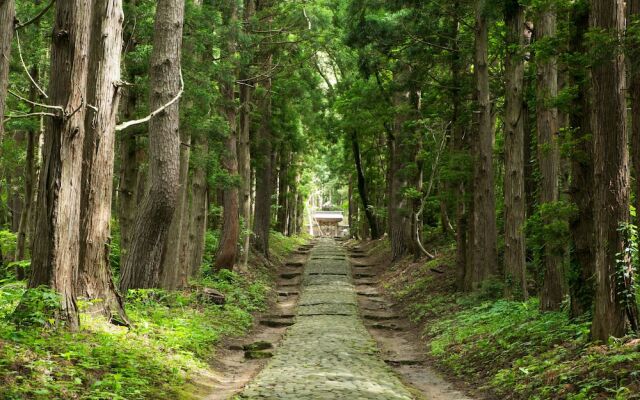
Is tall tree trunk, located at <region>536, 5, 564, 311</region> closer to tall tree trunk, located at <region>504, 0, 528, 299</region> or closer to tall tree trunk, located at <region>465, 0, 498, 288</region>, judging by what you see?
tall tree trunk, located at <region>504, 0, 528, 299</region>

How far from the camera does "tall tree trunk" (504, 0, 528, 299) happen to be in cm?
1418

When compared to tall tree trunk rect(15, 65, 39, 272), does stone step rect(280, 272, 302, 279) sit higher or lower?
lower

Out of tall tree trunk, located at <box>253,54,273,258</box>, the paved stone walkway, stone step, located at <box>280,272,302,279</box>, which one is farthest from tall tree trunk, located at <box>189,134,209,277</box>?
tall tree trunk, located at <box>253,54,273,258</box>

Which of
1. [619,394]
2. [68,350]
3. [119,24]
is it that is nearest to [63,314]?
[68,350]

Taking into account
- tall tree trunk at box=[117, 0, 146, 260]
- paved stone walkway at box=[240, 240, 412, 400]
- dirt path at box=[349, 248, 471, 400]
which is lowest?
dirt path at box=[349, 248, 471, 400]

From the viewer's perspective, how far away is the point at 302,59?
843 inches

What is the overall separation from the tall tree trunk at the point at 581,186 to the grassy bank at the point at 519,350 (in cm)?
50

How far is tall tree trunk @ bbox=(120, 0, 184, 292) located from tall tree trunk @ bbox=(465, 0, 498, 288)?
25.2 ft

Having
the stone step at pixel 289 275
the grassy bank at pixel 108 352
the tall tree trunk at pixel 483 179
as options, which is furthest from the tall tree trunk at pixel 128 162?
the stone step at pixel 289 275

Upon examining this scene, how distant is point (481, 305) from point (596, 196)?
6979 millimetres

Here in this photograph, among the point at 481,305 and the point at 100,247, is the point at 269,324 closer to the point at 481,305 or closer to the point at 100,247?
the point at 481,305

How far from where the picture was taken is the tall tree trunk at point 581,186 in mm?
9875

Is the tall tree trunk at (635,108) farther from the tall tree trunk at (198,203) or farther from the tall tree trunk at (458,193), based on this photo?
the tall tree trunk at (198,203)

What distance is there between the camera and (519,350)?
1019 centimetres
